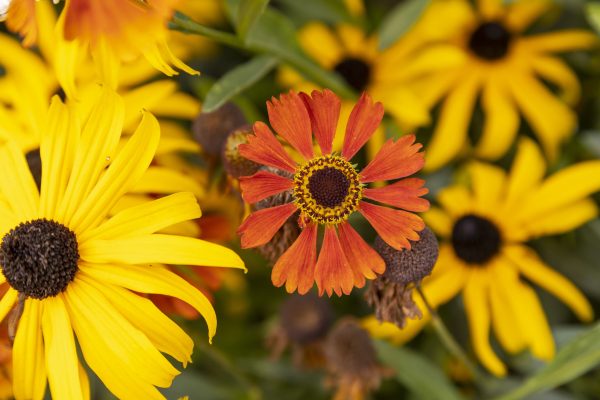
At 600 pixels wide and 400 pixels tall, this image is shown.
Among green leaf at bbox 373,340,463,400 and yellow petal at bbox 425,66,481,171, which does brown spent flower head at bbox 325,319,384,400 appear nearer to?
green leaf at bbox 373,340,463,400

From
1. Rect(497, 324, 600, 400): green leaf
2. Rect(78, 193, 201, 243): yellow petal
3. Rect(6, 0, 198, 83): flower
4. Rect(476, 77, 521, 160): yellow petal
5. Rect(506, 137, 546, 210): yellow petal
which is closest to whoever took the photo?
Rect(6, 0, 198, 83): flower

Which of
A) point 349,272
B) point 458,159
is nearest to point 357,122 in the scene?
point 349,272

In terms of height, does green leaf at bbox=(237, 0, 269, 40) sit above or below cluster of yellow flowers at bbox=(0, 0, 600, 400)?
above

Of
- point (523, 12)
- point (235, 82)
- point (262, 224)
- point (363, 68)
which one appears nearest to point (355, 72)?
point (363, 68)

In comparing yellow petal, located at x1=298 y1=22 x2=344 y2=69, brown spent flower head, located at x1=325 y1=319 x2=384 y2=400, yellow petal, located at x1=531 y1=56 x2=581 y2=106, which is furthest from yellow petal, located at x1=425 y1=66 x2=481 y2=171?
A: brown spent flower head, located at x1=325 y1=319 x2=384 y2=400

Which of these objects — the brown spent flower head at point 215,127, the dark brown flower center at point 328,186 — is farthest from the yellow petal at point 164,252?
the brown spent flower head at point 215,127

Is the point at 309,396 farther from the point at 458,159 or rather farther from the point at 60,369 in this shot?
the point at 60,369

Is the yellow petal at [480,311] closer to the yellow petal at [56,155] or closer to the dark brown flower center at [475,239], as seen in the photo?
the dark brown flower center at [475,239]

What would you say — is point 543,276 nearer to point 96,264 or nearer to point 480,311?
point 480,311
